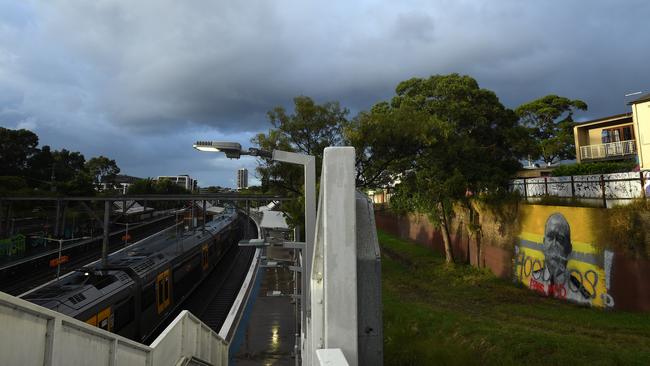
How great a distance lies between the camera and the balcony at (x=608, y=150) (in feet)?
94.7

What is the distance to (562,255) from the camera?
15.9 meters

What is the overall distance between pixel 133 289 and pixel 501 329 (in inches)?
535

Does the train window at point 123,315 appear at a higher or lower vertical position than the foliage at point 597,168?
lower

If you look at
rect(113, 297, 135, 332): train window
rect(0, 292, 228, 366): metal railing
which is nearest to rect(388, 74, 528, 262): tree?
rect(113, 297, 135, 332): train window

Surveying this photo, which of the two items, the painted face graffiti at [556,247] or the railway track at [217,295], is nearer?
the painted face graffiti at [556,247]

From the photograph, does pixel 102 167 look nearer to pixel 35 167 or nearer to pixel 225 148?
pixel 35 167

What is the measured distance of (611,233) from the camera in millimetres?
13648

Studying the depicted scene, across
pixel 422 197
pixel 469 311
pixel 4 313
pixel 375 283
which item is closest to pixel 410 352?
pixel 469 311

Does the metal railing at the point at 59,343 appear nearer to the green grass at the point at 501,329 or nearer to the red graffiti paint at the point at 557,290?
the green grass at the point at 501,329

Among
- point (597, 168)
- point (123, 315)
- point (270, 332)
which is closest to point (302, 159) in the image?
point (123, 315)

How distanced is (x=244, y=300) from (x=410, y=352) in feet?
44.4

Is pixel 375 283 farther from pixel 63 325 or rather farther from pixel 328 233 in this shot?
pixel 63 325

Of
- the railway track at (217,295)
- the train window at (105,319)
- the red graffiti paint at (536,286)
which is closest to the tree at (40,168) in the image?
the railway track at (217,295)

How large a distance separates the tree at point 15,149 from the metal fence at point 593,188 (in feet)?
198
